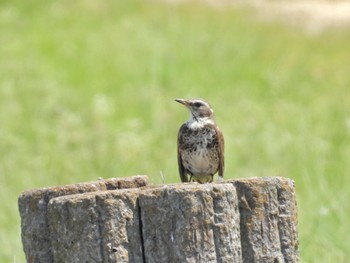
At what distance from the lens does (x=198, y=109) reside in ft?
23.7

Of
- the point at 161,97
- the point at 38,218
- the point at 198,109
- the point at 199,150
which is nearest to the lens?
the point at 38,218

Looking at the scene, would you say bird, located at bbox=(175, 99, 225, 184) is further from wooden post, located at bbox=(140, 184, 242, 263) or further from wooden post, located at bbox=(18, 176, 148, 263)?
wooden post, located at bbox=(140, 184, 242, 263)

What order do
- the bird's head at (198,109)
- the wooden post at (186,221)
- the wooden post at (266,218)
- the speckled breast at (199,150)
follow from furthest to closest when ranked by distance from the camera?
the bird's head at (198,109)
the speckled breast at (199,150)
the wooden post at (266,218)
the wooden post at (186,221)

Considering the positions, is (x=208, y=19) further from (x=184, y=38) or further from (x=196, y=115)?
(x=196, y=115)

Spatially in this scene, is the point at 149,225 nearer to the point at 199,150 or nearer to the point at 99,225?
the point at 99,225

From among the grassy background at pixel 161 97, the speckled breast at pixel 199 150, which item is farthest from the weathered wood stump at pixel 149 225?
the speckled breast at pixel 199 150

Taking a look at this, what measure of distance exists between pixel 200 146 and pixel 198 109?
32 cm

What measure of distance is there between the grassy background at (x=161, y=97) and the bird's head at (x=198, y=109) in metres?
1.10

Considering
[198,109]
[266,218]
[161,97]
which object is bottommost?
[266,218]

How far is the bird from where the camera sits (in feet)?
23.1

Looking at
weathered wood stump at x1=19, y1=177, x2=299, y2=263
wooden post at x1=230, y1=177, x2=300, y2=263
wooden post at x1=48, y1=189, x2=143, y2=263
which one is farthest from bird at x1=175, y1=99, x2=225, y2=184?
wooden post at x1=48, y1=189, x2=143, y2=263

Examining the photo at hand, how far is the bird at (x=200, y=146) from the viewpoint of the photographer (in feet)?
23.1

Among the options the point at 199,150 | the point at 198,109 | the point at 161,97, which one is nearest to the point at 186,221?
the point at 199,150

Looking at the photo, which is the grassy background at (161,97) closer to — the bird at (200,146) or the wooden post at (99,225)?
the bird at (200,146)
